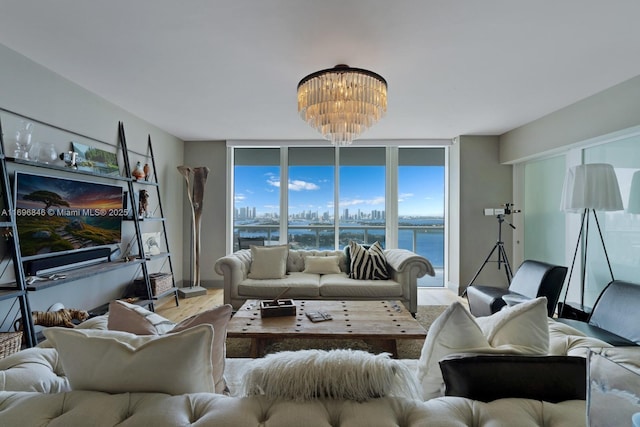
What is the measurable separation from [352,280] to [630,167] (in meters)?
2.95

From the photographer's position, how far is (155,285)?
3568 mm

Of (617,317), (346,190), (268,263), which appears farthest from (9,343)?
(346,190)

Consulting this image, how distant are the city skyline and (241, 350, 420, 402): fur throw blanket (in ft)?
14.2

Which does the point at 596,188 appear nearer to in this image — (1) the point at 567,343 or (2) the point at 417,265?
(2) the point at 417,265

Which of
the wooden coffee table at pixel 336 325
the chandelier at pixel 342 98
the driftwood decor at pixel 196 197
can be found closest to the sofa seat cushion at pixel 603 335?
the wooden coffee table at pixel 336 325

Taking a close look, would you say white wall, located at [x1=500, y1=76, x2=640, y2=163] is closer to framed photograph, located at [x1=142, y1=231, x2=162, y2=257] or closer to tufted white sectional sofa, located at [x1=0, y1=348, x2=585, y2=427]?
tufted white sectional sofa, located at [x1=0, y1=348, x2=585, y2=427]

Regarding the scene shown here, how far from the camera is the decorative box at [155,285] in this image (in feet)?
11.5

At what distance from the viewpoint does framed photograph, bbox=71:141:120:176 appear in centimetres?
287

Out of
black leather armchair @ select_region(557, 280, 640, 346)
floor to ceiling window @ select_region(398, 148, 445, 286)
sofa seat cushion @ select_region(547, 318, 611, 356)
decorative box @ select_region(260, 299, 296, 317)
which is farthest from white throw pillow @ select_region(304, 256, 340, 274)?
sofa seat cushion @ select_region(547, 318, 611, 356)

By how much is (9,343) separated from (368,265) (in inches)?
122

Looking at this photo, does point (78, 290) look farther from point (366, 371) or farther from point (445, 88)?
point (445, 88)

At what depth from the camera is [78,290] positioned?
287cm

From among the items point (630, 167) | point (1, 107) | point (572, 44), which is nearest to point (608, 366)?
point (572, 44)

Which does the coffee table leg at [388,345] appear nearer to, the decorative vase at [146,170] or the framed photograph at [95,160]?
the framed photograph at [95,160]
